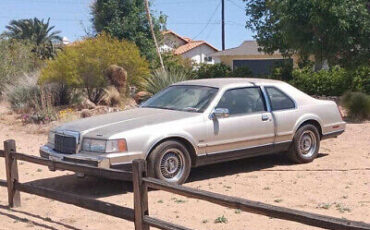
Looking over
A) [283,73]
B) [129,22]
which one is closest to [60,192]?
[283,73]

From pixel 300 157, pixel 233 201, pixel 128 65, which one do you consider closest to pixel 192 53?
pixel 128 65

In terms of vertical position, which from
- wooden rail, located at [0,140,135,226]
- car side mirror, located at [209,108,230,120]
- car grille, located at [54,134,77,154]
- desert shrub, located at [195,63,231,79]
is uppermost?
desert shrub, located at [195,63,231,79]

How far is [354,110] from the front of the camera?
14.9 metres

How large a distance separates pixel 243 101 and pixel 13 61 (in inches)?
767

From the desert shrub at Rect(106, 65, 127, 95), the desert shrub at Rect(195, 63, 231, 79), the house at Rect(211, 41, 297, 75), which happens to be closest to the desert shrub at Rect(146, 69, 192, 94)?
the desert shrub at Rect(106, 65, 127, 95)

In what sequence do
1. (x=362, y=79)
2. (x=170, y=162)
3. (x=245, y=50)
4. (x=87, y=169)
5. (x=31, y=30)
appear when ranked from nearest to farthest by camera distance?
(x=87, y=169)
(x=170, y=162)
(x=362, y=79)
(x=245, y=50)
(x=31, y=30)

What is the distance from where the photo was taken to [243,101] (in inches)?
348

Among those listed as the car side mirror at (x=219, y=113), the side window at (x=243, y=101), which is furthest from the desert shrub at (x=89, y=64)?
the car side mirror at (x=219, y=113)

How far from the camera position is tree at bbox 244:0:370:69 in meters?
14.1

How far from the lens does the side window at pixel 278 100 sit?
915 centimetres

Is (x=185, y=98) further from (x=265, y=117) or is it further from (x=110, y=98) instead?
(x=110, y=98)

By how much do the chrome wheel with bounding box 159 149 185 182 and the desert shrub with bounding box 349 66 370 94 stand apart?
1065cm

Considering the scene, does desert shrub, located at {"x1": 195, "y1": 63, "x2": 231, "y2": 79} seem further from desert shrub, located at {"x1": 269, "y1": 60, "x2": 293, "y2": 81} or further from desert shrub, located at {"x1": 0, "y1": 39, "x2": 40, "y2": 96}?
desert shrub, located at {"x1": 0, "y1": 39, "x2": 40, "y2": 96}

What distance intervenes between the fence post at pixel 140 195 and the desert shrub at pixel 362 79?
1303 cm
